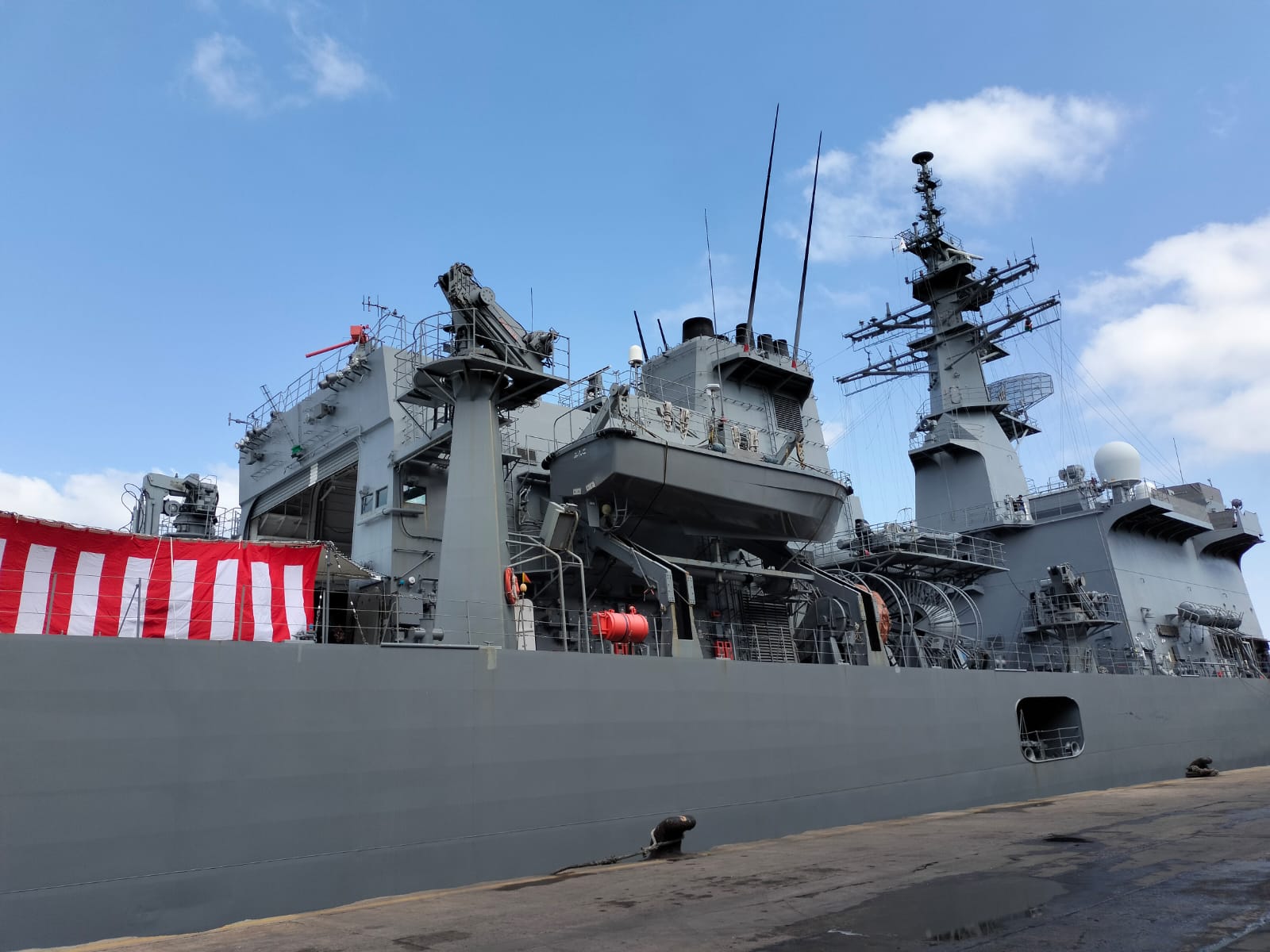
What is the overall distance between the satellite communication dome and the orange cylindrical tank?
16170mm

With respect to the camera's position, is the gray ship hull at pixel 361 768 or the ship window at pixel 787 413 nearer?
the gray ship hull at pixel 361 768

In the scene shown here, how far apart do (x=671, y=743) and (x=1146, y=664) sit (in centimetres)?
1550

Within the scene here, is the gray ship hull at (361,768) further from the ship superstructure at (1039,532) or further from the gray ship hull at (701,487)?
the ship superstructure at (1039,532)

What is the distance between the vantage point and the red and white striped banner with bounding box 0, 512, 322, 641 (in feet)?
26.6

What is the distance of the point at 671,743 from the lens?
36.6 ft

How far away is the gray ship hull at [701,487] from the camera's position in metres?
13.2

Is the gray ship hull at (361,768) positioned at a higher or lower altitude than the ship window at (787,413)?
lower

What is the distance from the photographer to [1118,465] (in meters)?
23.0

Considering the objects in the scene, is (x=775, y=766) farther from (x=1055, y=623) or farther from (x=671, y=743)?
(x=1055, y=623)

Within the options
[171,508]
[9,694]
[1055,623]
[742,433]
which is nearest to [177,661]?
[9,694]

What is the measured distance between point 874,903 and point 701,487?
26.2 feet

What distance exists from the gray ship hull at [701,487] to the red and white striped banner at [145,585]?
4784 mm

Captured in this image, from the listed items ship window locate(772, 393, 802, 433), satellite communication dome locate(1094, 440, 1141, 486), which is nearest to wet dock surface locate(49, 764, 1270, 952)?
ship window locate(772, 393, 802, 433)

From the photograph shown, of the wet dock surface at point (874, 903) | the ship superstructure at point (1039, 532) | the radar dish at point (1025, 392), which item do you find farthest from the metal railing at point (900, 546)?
the wet dock surface at point (874, 903)
